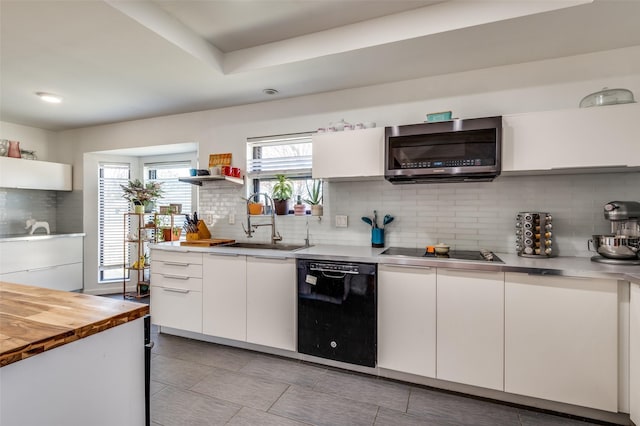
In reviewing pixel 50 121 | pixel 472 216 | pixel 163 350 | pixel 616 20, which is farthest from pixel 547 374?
pixel 50 121

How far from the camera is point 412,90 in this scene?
8.84 ft

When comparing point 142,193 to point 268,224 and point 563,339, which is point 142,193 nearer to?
point 268,224

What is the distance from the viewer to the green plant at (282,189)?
314cm

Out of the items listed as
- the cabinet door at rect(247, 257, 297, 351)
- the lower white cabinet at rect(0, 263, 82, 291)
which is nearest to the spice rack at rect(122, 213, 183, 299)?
the lower white cabinet at rect(0, 263, 82, 291)

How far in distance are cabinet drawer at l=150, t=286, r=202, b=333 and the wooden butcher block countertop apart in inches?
59.7

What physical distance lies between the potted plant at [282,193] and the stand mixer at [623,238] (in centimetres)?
248

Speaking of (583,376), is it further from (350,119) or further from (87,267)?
(87,267)

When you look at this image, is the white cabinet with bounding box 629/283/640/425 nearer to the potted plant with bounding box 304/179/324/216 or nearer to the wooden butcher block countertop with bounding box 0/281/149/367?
the potted plant with bounding box 304/179/324/216

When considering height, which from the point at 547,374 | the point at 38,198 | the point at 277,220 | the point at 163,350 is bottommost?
the point at 163,350

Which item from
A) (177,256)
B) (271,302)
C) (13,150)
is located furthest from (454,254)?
(13,150)

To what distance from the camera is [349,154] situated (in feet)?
8.43

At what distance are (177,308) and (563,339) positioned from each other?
3034 millimetres

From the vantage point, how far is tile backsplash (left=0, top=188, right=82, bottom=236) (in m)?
4.01

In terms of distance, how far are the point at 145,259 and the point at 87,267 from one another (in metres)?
0.89
